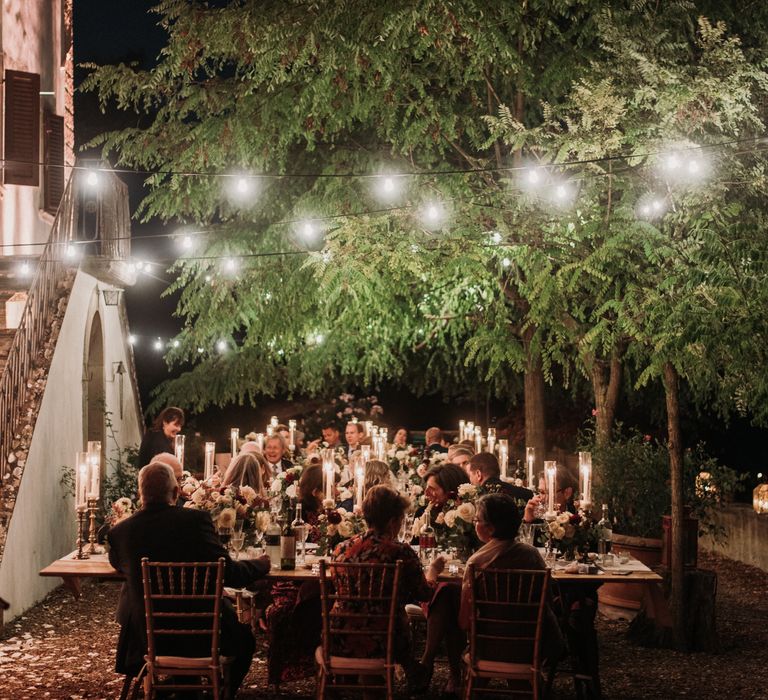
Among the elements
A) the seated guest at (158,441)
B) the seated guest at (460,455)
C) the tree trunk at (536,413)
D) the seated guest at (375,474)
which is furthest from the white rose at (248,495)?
the tree trunk at (536,413)

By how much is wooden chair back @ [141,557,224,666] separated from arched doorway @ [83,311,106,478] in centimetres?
962

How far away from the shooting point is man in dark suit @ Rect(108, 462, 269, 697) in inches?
265

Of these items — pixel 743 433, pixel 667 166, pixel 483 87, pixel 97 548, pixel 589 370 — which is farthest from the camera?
pixel 743 433

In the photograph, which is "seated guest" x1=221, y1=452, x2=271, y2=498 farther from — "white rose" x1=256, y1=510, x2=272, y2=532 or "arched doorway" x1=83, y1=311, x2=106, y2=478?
"arched doorway" x1=83, y1=311, x2=106, y2=478

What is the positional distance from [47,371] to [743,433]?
533 inches

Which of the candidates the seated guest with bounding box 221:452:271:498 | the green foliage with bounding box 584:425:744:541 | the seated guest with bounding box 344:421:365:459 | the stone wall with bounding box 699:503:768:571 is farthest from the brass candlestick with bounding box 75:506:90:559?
the stone wall with bounding box 699:503:768:571

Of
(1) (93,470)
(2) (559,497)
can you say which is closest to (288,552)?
(1) (93,470)

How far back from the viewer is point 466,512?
8078 millimetres

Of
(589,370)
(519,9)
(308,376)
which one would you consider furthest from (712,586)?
(308,376)

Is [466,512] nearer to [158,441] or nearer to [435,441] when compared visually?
[158,441]

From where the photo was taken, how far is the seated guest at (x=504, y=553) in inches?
267

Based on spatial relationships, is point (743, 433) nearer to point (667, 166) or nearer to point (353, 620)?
point (667, 166)

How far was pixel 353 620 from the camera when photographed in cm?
674

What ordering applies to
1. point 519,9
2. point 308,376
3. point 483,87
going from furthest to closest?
point 308,376 < point 483,87 < point 519,9
